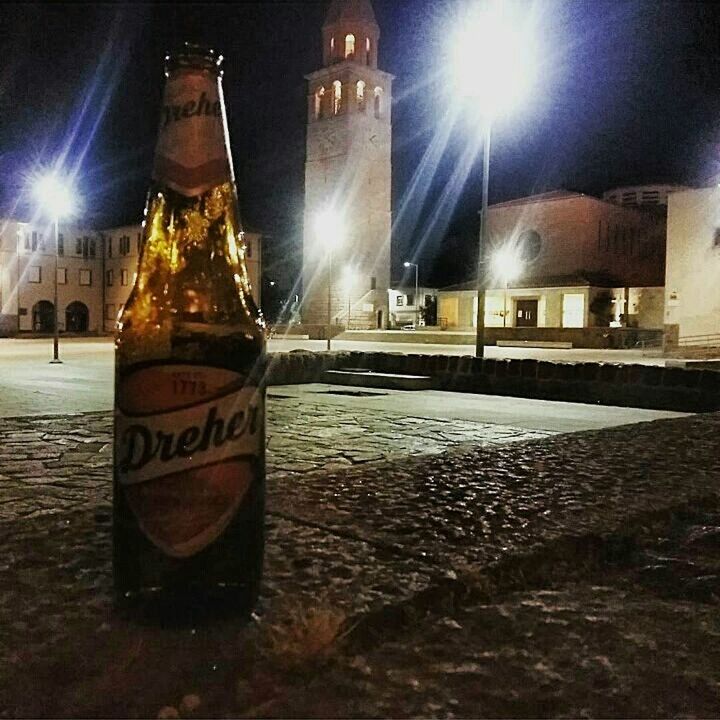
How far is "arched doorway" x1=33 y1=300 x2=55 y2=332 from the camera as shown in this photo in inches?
2530

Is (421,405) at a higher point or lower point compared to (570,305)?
lower

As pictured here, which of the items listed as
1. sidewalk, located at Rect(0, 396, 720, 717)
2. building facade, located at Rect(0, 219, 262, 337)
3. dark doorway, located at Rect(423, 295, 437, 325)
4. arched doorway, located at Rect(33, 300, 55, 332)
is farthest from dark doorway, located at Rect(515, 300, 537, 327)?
sidewalk, located at Rect(0, 396, 720, 717)

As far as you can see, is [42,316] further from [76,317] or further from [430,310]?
[430,310]

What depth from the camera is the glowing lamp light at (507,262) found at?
56034 mm

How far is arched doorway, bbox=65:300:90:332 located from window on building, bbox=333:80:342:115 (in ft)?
93.1

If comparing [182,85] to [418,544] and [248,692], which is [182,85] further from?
[418,544]

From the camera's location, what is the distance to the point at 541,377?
1308cm

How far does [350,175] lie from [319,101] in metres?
7.70

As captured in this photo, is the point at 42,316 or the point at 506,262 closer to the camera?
the point at 506,262

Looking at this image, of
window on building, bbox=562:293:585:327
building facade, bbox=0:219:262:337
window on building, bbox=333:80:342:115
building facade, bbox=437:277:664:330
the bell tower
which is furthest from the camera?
building facade, bbox=0:219:262:337

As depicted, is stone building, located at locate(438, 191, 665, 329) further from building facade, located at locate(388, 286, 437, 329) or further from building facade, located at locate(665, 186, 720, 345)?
building facade, located at locate(665, 186, 720, 345)

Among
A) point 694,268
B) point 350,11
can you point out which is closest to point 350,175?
point 350,11

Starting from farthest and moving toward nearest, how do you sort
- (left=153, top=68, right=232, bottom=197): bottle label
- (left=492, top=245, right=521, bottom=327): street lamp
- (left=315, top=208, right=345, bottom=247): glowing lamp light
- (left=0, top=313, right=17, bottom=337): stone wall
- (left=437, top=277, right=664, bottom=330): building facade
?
(left=315, top=208, right=345, bottom=247): glowing lamp light < (left=0, top=313, right=17, bottom=337): stone wall < (left=492, top=245, right=521, bottom=327): street lamp < (left=437, top=277, right=664, bottom=330): building facade < (left=153, top=68, right=232, bottom=197): bottle label

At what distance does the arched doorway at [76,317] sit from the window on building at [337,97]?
93.1 ft
